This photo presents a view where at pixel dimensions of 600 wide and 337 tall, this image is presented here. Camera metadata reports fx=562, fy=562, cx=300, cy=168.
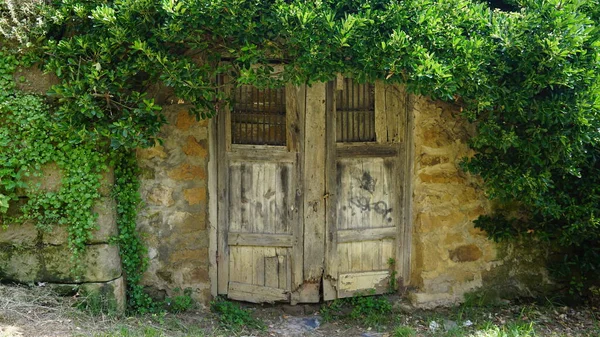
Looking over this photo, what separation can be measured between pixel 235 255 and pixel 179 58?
179 cm

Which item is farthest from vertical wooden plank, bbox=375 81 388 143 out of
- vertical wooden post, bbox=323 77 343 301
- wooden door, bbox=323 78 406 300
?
vertical wooden post, bbox=323 77 343 301

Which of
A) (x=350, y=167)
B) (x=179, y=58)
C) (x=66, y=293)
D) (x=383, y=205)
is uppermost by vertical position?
(x=179, y=58)

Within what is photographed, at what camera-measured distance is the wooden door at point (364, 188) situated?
189 inches

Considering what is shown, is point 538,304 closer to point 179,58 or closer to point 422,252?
point 422,252

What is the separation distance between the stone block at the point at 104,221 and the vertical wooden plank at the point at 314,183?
157 centimetres

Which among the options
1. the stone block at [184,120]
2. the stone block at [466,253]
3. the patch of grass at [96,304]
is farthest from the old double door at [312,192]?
the patch of grass at [96,304]

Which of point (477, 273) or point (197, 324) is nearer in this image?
point (197, 324)

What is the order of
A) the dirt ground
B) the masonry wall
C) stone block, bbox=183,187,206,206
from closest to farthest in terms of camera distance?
the dirt ground
the masonry wall
stone block, bbox=183,187,206,206

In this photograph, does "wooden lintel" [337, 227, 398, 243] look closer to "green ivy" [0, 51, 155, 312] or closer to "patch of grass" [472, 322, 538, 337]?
"patch of grass" [472, 322, 538, 337]

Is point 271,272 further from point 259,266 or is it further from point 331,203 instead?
point 331,203

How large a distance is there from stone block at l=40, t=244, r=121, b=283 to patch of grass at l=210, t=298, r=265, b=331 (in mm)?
966

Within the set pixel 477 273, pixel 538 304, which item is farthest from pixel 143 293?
pixel 538 304

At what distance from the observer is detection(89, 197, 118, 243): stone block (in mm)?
4074

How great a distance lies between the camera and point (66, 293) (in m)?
4.05
